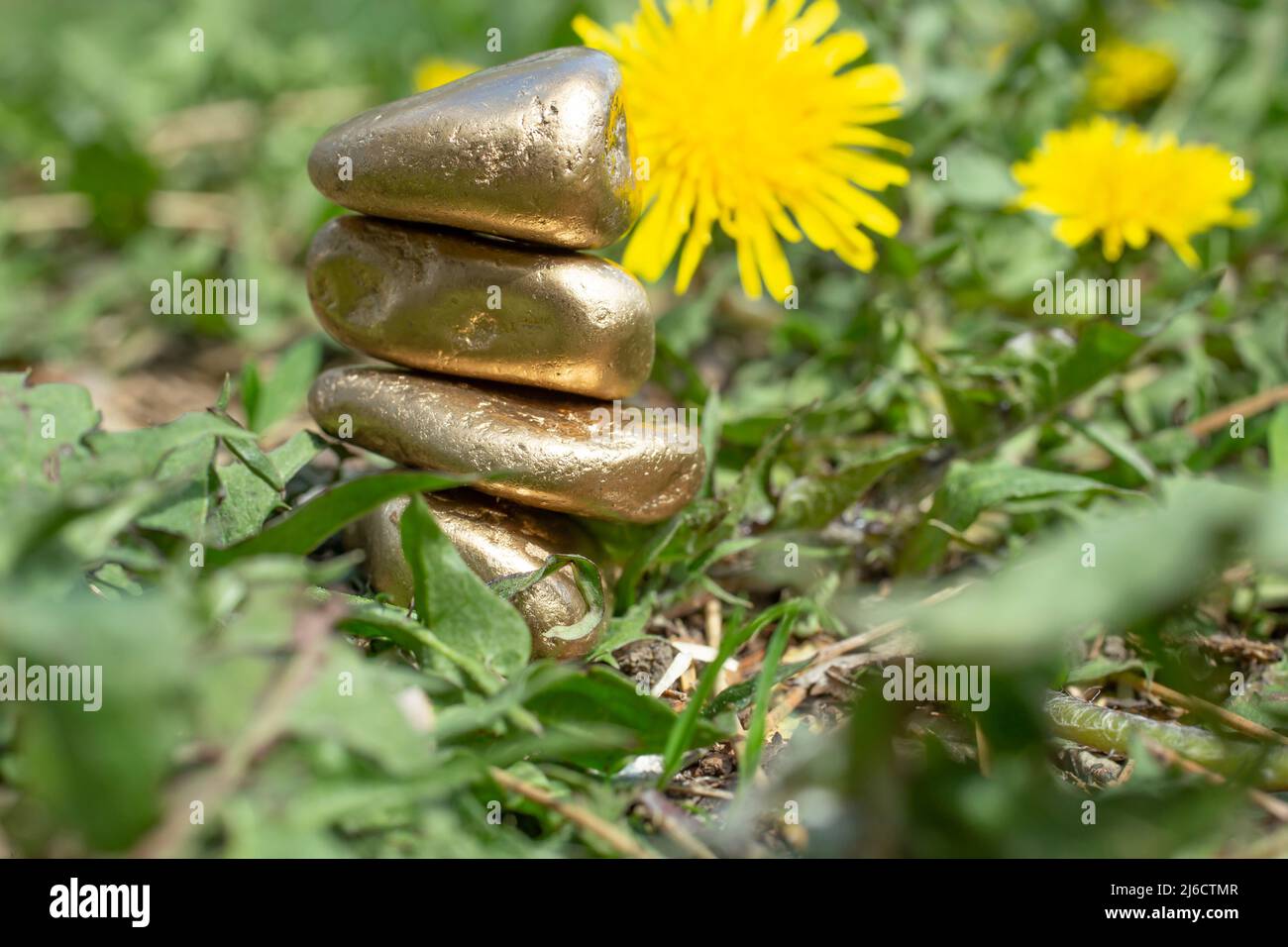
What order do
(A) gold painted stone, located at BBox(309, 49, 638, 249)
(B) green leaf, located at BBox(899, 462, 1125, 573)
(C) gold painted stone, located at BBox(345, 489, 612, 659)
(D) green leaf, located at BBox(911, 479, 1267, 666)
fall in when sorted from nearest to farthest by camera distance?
(D) green leaf, located at BBox(911, 479, 1267, 666)
(A) gold painted stone, located at BBox(309, 49, 638, 249)
(C) gold painted stone, located at BBox(345, 489, 612, 659)
(B) green leaf, located at BBox(899, 462, 1125, 573)

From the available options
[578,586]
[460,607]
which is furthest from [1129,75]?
[460,607]

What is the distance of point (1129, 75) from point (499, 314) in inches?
112

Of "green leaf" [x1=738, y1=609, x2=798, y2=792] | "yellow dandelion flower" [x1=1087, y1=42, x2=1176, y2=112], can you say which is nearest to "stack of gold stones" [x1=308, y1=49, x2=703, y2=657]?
"green leaf" [x1=738, y1=609, x2=798, y2=792]

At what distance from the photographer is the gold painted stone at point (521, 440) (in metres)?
1.70

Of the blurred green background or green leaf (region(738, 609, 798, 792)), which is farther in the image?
green leaf (region(738, 609, 798, 792))

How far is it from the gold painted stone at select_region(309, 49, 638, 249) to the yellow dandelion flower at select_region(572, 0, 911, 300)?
0.39m

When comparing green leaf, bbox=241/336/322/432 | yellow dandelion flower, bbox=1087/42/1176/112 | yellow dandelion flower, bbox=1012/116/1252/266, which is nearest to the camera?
green leaf, bbox=241/336/322/432

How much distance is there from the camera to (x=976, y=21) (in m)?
3.80

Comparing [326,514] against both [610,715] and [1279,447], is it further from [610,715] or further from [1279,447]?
[1279,447]

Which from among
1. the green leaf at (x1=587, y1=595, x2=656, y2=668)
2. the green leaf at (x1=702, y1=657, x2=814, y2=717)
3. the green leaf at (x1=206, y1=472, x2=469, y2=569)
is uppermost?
the green leaf at (x1=206, y1=472, x2=469, y2=569)

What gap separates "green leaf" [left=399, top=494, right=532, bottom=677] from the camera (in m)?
1.48

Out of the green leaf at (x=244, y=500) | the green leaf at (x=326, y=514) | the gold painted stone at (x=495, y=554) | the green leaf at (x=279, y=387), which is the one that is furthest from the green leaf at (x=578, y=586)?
the green leaf at (x=279, y=387)

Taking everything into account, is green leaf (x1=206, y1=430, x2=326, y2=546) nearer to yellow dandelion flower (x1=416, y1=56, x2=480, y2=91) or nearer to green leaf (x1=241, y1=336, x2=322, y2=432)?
green leaf (x1=241, y1=336, x2=322, y2=432)
